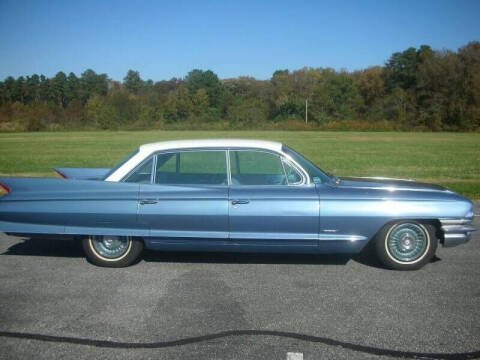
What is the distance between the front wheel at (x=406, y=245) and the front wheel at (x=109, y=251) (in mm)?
2737

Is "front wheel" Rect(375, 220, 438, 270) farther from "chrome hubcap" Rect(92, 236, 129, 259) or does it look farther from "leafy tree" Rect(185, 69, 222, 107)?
"leafy tree" Rect(185, 69, 222, 107)

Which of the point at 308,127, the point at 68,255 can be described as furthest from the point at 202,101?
the point at 68,255

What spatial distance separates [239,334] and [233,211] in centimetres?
161

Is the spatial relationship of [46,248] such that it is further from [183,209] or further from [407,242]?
[407,242]

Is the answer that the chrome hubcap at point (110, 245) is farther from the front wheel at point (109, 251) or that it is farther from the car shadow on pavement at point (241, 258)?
the car shadow on pavement at point (241, 258)

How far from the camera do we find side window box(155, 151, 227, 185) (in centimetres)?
534

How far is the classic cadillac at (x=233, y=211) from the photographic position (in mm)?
5020

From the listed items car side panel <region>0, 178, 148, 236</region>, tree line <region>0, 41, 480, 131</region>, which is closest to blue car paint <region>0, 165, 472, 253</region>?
car side panel <region>0, 178, 148, 236</region>

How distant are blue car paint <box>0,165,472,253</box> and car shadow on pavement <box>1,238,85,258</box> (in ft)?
3.00

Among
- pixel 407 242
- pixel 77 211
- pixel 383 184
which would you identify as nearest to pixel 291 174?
pixel 383 184

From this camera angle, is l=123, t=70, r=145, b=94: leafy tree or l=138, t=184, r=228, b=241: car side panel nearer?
l=138, t=184, r=228, b=241: car side panel

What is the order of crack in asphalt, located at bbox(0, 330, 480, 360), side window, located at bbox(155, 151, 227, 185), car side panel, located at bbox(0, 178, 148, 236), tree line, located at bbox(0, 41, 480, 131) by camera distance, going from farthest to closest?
1. tree line, located at bbox(0, 41, 480, 131)
2. side window, located at bbox(155, 151, 227, 185)
3. car side panel, located at bbox(0, 178, 148, 236)
4. crack in asphalt, located at bbox(0, 330, 480, 360)

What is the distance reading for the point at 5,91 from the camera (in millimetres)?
104938

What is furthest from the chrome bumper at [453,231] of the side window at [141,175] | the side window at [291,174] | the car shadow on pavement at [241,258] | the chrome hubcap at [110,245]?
the chrome hubcap at [110,245]
